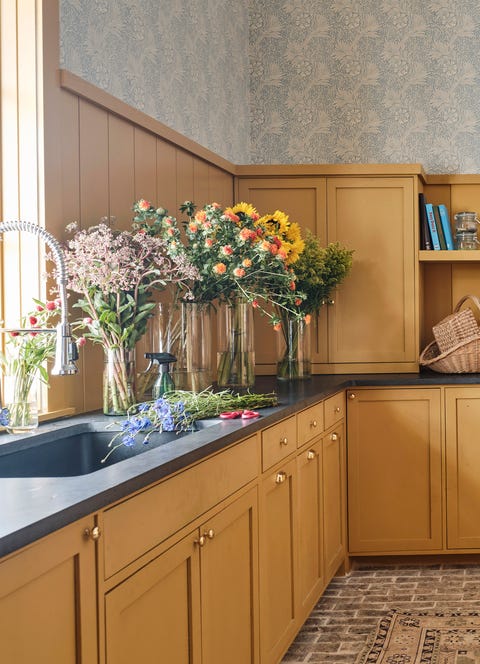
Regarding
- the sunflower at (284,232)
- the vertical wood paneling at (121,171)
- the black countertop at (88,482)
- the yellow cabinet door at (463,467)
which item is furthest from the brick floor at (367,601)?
the vertical wood paneling at (121,171)

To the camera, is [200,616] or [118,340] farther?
[118,340]

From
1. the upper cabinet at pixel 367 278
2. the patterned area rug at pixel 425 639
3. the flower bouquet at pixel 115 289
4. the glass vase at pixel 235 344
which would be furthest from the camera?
the upper cabinet at pixel 367 278

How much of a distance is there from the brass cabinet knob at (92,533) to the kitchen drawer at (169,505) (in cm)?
4

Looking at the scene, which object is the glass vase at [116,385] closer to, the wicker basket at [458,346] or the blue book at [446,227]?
the wicker basket at [458,346]

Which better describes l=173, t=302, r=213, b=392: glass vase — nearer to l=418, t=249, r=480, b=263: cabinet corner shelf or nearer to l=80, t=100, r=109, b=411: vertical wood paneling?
l=80, t=100, r=109, b=411: vertical wood paneling

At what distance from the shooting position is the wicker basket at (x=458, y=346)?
4203 mm

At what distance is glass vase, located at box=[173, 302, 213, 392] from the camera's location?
3016 mm

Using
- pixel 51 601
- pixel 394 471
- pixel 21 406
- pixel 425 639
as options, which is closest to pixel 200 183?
pixel 394 471

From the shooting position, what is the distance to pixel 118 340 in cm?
269

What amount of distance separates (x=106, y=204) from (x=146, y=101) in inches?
27.1

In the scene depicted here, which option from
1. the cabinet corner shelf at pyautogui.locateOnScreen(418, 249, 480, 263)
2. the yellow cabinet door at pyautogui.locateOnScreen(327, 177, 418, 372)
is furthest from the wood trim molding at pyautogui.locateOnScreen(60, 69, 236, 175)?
the cabinet corner shelf at pyautogui.locateOnScreen(418, 249, 480, 263)

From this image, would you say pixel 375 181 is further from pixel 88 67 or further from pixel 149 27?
pixel 88 67

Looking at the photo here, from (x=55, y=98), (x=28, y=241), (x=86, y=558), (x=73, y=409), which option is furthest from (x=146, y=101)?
(x=86, y=558)

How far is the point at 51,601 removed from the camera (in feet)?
4.31
